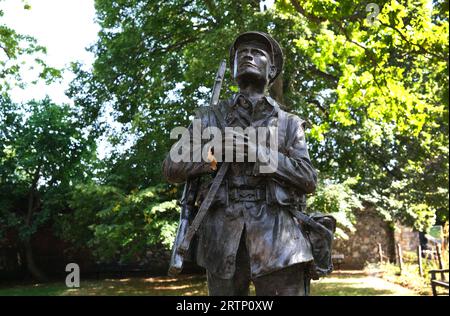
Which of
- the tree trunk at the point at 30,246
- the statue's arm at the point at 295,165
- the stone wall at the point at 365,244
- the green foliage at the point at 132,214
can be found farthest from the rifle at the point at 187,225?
the stone wall at the point at 365,244

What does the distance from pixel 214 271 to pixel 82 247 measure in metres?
18.1

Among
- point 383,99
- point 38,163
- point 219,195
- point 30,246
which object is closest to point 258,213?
point 219,195

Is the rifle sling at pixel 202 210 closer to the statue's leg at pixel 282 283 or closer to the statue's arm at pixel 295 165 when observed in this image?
the statue's arm at pixel 295 165

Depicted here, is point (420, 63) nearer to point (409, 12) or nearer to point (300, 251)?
point (409, 12)

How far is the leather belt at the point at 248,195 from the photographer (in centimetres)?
300

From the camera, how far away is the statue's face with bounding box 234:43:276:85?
328 centimetres

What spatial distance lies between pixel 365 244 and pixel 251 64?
2109 cm

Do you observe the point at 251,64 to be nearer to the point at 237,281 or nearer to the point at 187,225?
the point at 187,225

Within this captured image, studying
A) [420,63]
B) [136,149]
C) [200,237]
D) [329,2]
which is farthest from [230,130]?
[136,149]

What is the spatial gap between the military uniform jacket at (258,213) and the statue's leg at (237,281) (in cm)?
8

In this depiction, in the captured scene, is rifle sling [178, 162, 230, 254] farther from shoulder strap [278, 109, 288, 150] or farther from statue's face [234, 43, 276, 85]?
statue's face [234, 43, 276, 85]

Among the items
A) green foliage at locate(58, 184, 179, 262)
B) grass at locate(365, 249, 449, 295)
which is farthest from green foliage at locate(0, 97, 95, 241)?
grass at locate(365, 249, 449, 295)

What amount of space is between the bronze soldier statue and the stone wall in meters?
20.5

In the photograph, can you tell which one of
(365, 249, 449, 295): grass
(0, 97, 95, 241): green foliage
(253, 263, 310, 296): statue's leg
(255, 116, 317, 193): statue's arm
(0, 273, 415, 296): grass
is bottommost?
(0, 273, 415, 296): grass
